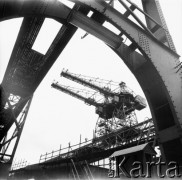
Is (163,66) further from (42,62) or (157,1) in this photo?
(42,62)

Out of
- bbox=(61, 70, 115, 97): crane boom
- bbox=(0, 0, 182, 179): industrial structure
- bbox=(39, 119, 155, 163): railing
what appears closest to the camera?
bbox=(0, 0, 182, 179): industrial structure

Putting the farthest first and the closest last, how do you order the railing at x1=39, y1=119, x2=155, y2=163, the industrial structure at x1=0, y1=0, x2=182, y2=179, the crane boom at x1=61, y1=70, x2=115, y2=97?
1. the crane boom at x1=61, y1=70, x2=115, y2=97
2. the railing at x1=39, y1=119, x2=155, y2=163
3. the industrial structure at x1=0, y1=0, x2=182, y2=179

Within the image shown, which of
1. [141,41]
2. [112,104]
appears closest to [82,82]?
[112,104]

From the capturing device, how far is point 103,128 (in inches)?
1037

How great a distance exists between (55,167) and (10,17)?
1635cm

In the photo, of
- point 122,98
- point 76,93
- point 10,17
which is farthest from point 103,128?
point 10,17

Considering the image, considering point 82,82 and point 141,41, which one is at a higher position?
point 82,82

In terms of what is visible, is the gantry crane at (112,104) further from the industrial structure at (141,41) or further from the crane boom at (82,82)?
the industrial structure at (141,41)

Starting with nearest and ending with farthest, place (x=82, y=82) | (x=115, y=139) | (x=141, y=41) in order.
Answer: (x=141, y=41) < (x=115, y=139) < (x=82, y=82)

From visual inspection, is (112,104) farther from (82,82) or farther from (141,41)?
(141,41)

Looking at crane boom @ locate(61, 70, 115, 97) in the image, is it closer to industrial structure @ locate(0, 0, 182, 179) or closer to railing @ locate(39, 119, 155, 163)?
railing @ locate(39, 119, 155, 163)

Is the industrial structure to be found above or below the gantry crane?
below

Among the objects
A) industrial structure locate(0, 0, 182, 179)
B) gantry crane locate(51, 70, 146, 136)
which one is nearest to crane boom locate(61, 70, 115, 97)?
gantry crane locate(51, 70, 146, 136)

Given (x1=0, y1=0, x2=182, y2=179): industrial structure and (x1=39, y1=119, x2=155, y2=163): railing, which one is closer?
(x1=0, y1=0, x2=182, y2=179): industrial structure
